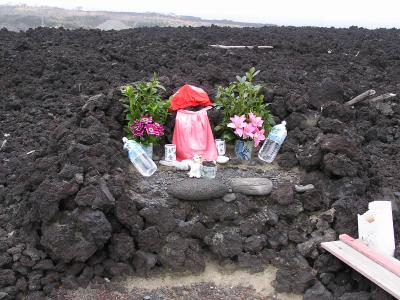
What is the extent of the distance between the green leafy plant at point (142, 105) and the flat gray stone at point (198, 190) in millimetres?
897

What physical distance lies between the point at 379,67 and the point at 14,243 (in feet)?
29.1

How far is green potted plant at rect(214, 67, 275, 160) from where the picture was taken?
19.3 feet

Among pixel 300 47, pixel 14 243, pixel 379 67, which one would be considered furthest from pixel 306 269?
pixel 300 47

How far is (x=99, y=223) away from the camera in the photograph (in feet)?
15.0

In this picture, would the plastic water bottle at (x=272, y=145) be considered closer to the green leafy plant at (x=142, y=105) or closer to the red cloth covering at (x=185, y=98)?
the red cloth covering at (x=185, y=98)

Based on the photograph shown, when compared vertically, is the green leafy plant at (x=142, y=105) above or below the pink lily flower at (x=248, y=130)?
above

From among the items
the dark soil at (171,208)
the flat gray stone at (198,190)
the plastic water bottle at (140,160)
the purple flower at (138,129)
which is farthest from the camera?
the purple flower at (138,129)

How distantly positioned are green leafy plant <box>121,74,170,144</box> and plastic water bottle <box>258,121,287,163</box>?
1143 mm

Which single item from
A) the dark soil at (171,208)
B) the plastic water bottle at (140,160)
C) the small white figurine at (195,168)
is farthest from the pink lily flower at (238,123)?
the plastic water bottle at (140,160)

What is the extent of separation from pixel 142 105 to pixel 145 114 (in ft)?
0.35

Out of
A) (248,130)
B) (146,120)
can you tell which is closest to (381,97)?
(248,130)

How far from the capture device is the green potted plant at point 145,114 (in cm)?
570

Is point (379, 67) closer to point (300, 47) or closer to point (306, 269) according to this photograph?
point (300, 47)

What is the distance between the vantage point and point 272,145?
236 inches
